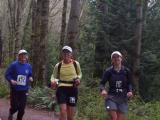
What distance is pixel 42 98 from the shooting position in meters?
16.7

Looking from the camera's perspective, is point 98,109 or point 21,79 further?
point 98,109

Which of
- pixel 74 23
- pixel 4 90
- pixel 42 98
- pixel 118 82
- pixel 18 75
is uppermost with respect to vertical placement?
pixel 74 23

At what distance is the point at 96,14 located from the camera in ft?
79.2

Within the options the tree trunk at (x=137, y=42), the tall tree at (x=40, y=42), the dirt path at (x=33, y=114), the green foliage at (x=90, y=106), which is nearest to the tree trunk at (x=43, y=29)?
the tall tree at (x=40, y=42)

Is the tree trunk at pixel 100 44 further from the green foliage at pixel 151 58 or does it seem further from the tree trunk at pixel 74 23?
the tree trunk at pixel 74 23

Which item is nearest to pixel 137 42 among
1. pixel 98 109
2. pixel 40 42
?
pixel 40 42

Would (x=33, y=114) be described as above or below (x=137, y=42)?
below

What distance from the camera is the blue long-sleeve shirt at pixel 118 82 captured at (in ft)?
32.4

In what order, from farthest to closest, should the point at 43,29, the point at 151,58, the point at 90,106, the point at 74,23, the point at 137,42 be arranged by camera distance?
the point at 151,58 → the point at 137,42 → the point at 43,29 → the point at 74,23 → the point at 90,106

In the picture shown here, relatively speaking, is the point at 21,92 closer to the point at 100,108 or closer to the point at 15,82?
the point at 15,82

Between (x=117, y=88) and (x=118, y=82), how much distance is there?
0.14 meters

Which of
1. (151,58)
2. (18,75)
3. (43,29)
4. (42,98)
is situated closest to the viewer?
(18,75)

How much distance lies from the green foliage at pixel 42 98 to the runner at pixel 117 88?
639cm

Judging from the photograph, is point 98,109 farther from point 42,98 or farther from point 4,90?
point 4,90
